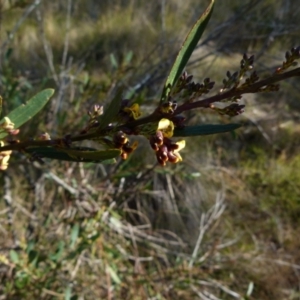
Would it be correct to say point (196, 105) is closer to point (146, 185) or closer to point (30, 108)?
point (30, 108)

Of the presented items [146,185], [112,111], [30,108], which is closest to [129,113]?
[112,111]

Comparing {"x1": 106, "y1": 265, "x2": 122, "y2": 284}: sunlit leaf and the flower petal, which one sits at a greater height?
the flower petal

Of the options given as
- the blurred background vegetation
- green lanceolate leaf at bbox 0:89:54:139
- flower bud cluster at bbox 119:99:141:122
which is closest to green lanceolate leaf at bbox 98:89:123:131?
flower bud cluster at bbox 119:99:141:122

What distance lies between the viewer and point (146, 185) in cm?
158

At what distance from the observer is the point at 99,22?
14.9 feet

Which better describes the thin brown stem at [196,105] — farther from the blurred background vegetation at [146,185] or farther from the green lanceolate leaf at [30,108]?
the blurred background vegetation at [146,185]

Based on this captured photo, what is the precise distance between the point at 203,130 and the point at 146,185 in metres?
1.06

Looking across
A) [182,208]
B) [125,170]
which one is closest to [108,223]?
[125,170]

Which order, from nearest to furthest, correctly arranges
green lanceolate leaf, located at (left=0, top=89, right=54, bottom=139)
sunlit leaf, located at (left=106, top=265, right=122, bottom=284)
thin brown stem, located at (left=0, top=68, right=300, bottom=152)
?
thin brown stem, located at (left=0, top=68, right=300, bottom=152) → green lanceolate leaf, located at (left=0, top=89, right=54, bottom=139) → sunlit leaf, located at (left=106, top=265, right=122, bottom=284)

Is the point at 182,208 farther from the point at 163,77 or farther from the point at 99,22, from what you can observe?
the point at 99,22

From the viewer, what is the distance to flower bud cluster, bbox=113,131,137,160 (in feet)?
1.59

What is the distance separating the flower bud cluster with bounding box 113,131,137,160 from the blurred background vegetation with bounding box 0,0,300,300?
1.41 ft

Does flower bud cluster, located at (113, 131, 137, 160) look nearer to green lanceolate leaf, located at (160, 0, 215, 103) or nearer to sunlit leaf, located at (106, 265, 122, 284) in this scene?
green lanceolate leaf, located at (160, 0, 215, 103)

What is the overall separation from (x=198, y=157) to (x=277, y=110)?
96 centimetres
